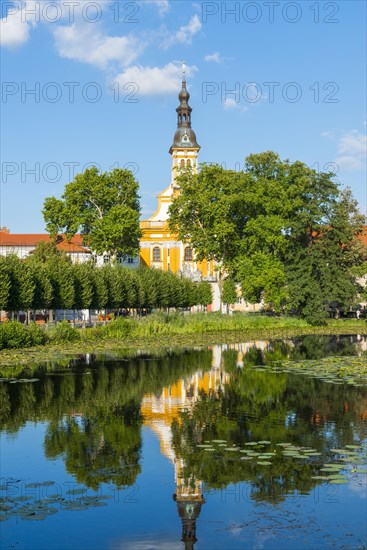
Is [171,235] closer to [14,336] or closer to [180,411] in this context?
[14,336]

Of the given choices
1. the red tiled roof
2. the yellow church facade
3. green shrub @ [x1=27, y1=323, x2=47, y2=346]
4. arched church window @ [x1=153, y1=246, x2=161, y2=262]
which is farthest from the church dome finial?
green shrub @ [x1=27, y1=323, x2=47, y2=346]

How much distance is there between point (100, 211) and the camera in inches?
3445

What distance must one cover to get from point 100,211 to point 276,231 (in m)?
25.7

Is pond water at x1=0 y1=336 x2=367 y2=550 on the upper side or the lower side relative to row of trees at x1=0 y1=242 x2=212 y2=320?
lower

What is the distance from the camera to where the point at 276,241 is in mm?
69125

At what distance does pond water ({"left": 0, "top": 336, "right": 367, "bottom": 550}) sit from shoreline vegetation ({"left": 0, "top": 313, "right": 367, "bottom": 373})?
10.6 metres

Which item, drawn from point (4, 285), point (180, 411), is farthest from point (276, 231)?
point (180, 411)

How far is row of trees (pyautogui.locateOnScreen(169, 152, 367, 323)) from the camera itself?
230ft

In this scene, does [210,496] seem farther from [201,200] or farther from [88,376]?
[201,200]

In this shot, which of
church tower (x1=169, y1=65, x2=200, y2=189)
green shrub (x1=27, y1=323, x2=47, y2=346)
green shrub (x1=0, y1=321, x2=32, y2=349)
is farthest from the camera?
church tower (x1=169, y1=65, x2=200, y2=189)

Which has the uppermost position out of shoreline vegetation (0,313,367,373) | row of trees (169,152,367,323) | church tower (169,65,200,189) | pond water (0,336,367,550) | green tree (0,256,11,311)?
church tower (169,65,200,189)

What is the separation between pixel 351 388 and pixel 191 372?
6757 mm

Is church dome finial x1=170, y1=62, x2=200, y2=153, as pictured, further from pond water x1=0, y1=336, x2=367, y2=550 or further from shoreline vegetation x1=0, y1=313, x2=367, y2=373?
pond water x1=0, y1=336, x2=367, y2=550

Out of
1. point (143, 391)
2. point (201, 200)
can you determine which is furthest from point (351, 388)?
point (201, 200)
